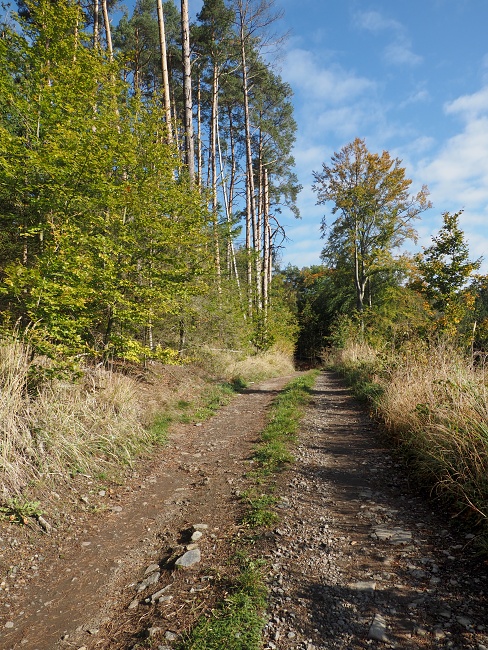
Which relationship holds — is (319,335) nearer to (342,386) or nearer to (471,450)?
(342,386)

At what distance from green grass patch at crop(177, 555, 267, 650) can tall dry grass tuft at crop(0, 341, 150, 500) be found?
7.57ft

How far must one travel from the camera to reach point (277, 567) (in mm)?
2631

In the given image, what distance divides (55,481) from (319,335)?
29.5 meters

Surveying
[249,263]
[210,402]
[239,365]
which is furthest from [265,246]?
[210,402]

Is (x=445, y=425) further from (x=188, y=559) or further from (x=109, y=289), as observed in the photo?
(x=109, y=289)

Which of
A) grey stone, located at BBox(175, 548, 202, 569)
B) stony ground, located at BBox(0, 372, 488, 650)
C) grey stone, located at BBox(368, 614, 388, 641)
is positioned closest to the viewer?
grey stone, located at BBox(368, 614, 388, 641)

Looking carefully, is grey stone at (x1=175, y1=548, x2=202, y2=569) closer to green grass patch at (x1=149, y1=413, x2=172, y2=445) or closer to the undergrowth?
the undergrowth

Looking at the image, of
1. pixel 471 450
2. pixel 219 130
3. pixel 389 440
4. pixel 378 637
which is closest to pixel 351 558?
pixel 378 637

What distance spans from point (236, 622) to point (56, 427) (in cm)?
309

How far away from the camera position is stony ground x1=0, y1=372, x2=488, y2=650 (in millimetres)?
2100

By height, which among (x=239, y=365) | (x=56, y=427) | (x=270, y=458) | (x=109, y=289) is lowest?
(x=270, y=458)

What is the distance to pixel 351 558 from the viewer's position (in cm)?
271

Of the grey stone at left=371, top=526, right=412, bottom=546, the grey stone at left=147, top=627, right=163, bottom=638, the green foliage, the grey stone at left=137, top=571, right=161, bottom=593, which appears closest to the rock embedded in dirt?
the grey stone at left=137, top=571, right=161, bottom=593

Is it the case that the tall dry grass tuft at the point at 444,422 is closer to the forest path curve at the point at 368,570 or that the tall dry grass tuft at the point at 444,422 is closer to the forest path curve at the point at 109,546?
the forest path curve at the point at 368,570
